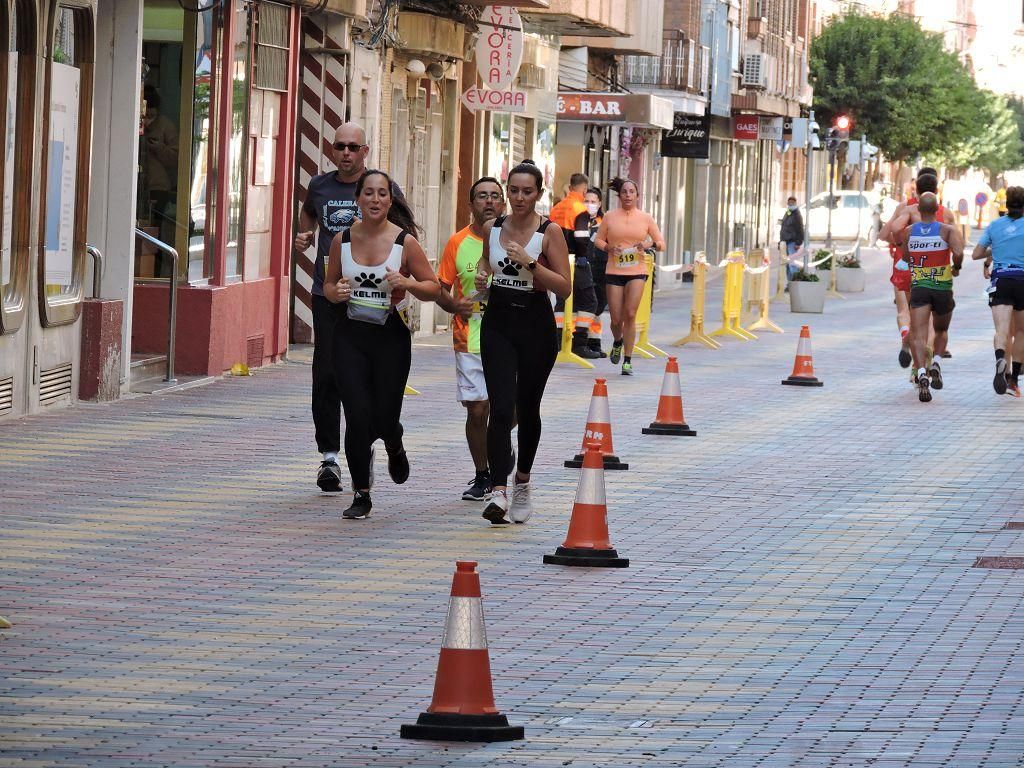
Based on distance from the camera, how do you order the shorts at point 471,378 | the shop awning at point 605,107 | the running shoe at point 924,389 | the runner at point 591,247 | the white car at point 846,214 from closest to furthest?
the shorts at point 471,378
the running shoe at point 924,389
the runner at point 591,247
the shop awning at point 605,107
the white car at point 846,214

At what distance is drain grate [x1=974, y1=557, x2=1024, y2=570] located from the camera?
10.7m

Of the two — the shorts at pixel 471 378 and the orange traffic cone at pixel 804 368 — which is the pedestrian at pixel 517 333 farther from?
the orange traffic cone at pixel 804 368

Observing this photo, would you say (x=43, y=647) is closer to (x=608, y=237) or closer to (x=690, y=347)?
(x=608, y=237)

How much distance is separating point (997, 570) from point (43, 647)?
177 inches

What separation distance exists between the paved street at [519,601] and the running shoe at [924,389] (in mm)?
3011

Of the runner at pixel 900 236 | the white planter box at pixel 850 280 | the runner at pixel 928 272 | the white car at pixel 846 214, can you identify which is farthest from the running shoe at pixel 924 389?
the white car at pixel 846 214

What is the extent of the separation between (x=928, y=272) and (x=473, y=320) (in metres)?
9.03

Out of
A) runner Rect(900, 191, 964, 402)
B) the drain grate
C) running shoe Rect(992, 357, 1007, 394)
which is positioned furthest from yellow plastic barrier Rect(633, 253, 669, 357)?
the drain grate

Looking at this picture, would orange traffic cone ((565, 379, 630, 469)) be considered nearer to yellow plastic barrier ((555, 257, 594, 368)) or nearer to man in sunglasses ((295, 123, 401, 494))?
man in sunglasses ((295, 123, 401, 494))

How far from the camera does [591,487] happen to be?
34.4 ft

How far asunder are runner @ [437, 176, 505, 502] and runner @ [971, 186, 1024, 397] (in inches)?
352

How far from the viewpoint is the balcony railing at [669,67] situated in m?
47.2

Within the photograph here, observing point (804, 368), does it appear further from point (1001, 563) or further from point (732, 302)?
point (1001, 563)

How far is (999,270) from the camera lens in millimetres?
20578
